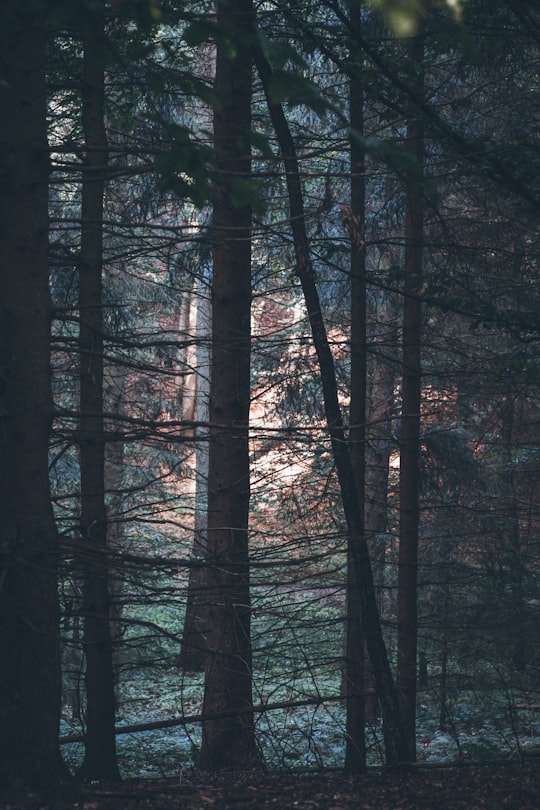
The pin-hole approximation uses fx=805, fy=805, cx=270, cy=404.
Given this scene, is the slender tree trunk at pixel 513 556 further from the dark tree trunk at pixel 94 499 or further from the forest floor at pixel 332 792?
the dark tree trunk at pixel 94 499

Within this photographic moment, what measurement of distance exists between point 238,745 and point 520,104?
→ 876 centimetres

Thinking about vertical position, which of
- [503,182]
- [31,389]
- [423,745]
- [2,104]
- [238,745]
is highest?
[503,182]

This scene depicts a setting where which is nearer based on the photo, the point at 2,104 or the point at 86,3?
the point at 86,3

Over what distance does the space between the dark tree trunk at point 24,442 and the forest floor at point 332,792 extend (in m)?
0.50

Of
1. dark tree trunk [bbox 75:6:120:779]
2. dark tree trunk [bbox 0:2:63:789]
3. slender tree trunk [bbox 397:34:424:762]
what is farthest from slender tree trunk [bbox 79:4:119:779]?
slender tree trunk [bbox 397:34:424:762]

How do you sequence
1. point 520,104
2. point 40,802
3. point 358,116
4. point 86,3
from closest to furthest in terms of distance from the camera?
point 86,3 < point 40,802 < point 358,116 < point 520,104

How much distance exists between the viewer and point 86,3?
288 cm

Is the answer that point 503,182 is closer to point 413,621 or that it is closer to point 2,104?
point 2,104

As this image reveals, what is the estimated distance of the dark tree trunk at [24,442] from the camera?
15.3 feet

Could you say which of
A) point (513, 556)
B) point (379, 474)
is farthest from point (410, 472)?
point (379, 474)

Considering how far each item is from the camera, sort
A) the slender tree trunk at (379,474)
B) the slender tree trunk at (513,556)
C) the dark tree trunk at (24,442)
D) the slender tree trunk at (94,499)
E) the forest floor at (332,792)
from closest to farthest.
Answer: the dark tree trunk at (24,442)
the forest floor at (332,792)
the slender tree trunk at (94,499)
the slender tree trunk at (513,556)
the slender tree trunk at (379,474)

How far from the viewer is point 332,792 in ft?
20.7

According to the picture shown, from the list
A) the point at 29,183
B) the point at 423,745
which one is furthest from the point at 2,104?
the point at 423,745

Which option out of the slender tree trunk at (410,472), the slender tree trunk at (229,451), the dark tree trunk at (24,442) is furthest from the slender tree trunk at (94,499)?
the slender tree trunk at (410,472)
